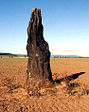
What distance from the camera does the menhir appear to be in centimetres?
759

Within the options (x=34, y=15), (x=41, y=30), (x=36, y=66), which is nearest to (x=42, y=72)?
(x=36, y=66)

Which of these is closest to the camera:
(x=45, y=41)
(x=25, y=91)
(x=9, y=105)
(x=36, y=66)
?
(x=9, y=105)

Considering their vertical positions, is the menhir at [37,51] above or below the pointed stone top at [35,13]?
below

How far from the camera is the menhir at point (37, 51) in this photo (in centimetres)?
759

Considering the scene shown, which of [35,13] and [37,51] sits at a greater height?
[35,13]

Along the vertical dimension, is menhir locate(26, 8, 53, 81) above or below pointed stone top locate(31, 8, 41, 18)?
below

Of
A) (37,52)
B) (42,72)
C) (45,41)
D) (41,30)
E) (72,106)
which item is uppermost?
(41,30)

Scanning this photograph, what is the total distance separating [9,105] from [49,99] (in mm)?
1711

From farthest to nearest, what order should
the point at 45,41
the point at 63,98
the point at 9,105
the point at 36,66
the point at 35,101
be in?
1. the point at 45,41
2. the point at 36,66
3. the point at 63,98
4. the point at 35,101
5. the point at 9,105

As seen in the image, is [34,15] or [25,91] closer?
[25,91]

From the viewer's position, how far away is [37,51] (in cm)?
765

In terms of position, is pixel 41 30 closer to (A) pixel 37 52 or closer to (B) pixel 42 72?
(A) pixel 37 52

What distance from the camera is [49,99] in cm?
606

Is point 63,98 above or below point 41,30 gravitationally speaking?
below
